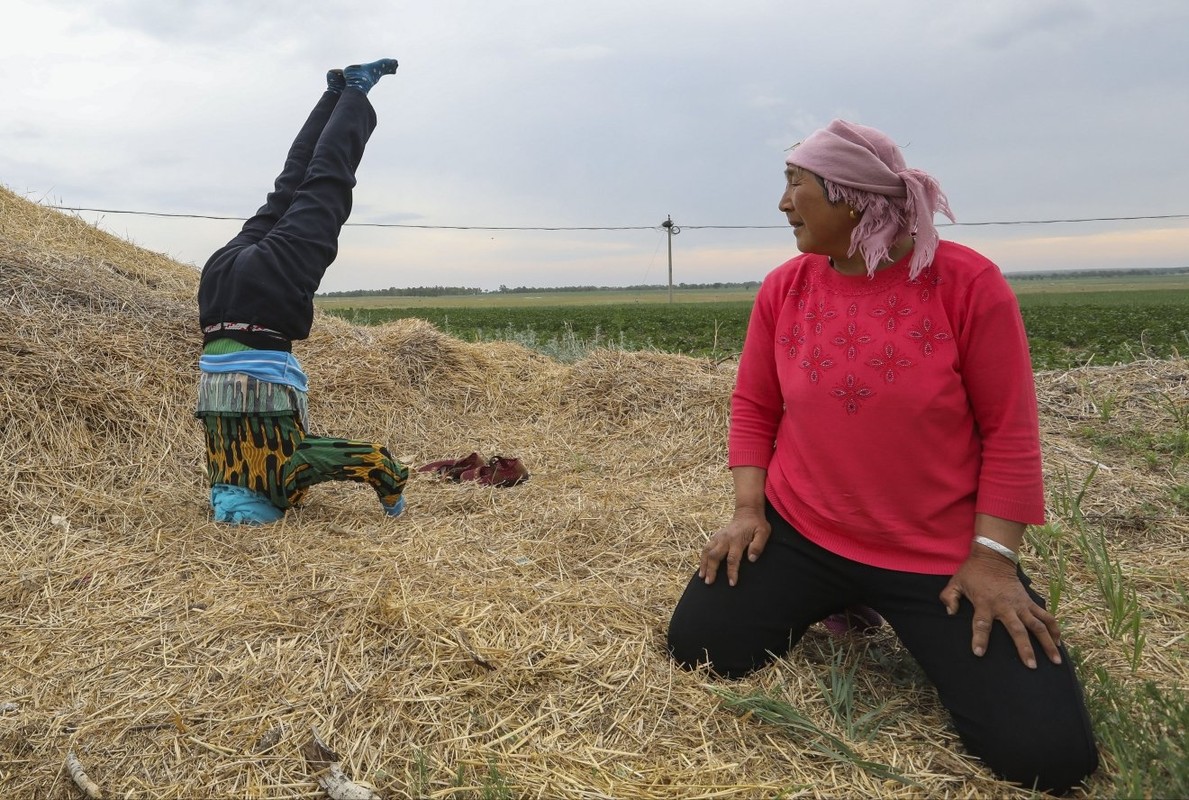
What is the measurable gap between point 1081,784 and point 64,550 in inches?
122

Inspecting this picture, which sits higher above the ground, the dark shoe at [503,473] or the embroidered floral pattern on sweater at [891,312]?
the embroidered floral pattern on sweater at [891,312]

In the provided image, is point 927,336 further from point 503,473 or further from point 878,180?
point 503,473

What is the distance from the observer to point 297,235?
317 centimetres

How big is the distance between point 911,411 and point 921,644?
1.76 ft

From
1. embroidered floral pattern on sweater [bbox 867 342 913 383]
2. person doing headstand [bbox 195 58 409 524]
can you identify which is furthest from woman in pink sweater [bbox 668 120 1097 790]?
person doing headstand [bbox 195 58 409 524]

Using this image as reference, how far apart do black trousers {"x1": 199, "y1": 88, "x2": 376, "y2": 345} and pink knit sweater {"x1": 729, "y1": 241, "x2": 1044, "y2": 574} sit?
6.17 ft

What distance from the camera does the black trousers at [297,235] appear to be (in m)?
3.10

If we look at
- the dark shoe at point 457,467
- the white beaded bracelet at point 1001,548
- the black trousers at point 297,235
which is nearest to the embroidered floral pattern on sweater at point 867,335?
the white beaded bracelet at point 1001,548

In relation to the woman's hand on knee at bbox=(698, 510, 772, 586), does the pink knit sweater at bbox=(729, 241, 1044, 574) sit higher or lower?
higher

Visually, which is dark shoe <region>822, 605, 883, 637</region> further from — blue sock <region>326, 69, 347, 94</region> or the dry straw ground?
blue sock <region>326, 69, 347, 94</region>

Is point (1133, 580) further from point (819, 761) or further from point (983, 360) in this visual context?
point (819, 761)

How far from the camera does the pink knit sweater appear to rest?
1911 mm

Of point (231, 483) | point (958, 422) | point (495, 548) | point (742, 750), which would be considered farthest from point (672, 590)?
point (231, 483)

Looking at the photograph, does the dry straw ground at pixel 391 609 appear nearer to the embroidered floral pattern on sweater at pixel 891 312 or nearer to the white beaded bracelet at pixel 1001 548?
the white beaded bracelet at pixel 1001 548
